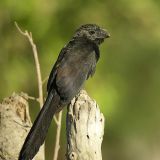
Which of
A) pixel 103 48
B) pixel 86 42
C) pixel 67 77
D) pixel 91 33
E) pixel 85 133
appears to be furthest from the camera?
pixel 103 48

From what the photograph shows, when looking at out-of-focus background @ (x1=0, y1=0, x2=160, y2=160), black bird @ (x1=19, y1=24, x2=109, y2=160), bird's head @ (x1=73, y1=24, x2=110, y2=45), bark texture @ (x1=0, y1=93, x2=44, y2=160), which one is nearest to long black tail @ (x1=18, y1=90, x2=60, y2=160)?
black bird @ (x1=19, y1=24, x2=109, y2=160)

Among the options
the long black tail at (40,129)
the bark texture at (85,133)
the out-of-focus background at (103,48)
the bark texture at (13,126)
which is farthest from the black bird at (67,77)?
the out-of-focus background at (103,48)

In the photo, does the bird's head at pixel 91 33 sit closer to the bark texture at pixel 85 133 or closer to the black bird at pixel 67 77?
the black bird at pixel 67 77

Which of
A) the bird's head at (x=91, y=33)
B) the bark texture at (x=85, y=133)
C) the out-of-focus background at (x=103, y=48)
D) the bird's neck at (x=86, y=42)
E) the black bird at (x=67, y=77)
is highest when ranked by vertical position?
the out-of-focus background at (x=103, y=48)

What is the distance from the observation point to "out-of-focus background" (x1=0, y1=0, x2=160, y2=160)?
13.0 meters

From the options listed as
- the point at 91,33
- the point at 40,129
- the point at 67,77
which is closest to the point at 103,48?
the point at 91,33

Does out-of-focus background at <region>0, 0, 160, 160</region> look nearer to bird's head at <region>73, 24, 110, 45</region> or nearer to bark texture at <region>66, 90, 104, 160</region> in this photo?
bird's head at <region>73, 24, 110, 45</region>

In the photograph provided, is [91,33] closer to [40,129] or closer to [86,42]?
[86,42]

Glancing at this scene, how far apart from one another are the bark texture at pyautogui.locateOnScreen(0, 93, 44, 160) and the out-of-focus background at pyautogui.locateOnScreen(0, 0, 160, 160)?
17.3 feet

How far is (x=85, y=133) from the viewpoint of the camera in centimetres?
694

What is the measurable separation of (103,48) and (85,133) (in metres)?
6.98

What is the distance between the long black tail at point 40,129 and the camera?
691 centimetres

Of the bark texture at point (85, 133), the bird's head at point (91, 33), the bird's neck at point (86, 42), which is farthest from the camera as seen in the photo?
the bird's head at point (91, 33)

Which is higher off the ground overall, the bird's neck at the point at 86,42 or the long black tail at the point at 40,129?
the bird's neck at the point at 86,42
